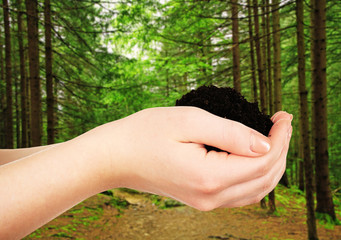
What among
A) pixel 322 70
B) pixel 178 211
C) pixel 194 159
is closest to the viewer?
Answer: pixel 194 159

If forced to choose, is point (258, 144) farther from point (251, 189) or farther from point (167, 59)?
point (167, 59)

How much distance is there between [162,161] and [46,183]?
496mm

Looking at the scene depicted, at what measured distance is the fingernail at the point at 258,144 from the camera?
3.53 ft

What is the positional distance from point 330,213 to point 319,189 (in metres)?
0.71

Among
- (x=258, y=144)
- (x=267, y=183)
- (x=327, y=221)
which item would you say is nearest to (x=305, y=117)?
(x=327, y=221)

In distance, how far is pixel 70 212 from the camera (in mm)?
7445

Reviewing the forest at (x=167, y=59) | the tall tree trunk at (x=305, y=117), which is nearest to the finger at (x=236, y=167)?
the forest at (x=167, y=59)

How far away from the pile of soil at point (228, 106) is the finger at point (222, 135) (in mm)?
359

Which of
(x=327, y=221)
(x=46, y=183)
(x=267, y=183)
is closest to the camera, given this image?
(x=46, y=183)

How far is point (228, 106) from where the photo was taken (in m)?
1.45

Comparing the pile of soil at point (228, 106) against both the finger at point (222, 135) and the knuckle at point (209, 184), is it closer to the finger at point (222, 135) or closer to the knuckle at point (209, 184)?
the finger at point (222, 135)

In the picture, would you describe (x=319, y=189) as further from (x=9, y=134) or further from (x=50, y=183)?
(x=9, y=134)

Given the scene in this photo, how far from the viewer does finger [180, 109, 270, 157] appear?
1.06 metres

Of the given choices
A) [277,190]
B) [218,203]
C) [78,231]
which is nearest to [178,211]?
[78,231]
